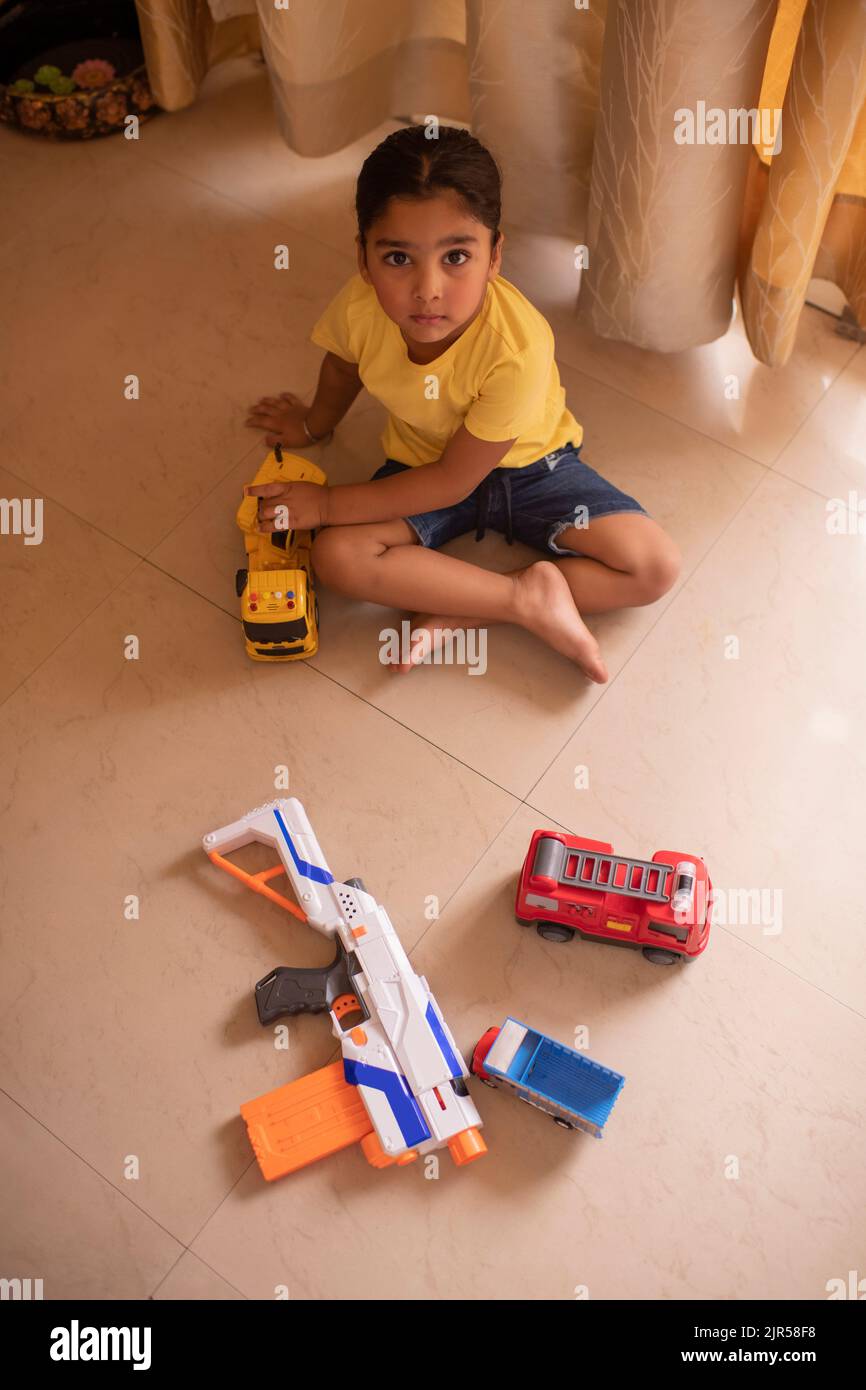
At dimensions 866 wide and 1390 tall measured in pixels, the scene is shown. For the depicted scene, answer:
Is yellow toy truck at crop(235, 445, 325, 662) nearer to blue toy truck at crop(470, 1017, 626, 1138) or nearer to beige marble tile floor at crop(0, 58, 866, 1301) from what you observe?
beige marble tile floor at crop(0, 58, 866, 1301)

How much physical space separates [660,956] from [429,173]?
30.4 inches

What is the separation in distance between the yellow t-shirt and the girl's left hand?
128 millimetres

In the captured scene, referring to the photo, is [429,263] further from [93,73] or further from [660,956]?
[93,73]

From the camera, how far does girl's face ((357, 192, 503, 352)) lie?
104 centimetres

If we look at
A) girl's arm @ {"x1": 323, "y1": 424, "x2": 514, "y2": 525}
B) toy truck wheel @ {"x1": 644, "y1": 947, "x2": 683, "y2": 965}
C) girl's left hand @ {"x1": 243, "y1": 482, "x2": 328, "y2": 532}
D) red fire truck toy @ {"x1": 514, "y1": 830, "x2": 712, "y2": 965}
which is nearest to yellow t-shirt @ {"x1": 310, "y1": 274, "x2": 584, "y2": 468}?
girl's arm @ {"x1": 323, "y1": 424, "x2": 514, "y2": 525}

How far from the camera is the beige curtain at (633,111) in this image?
1134mm

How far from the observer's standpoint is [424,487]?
1.27m

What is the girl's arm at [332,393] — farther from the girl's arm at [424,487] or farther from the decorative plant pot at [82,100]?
the decorative plant pot at [82,100]

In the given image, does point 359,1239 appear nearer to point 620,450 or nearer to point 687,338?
point 620,450

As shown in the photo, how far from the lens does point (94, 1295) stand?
1.13m

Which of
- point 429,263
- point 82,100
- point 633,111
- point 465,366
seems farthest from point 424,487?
point 82,100

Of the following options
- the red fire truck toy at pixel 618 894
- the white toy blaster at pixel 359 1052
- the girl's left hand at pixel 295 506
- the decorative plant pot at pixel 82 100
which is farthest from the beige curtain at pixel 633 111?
the white toy blaster at pixel 359 1052

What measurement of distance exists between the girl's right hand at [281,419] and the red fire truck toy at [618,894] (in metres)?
0.59

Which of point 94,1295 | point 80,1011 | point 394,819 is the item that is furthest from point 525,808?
point 94,1295
